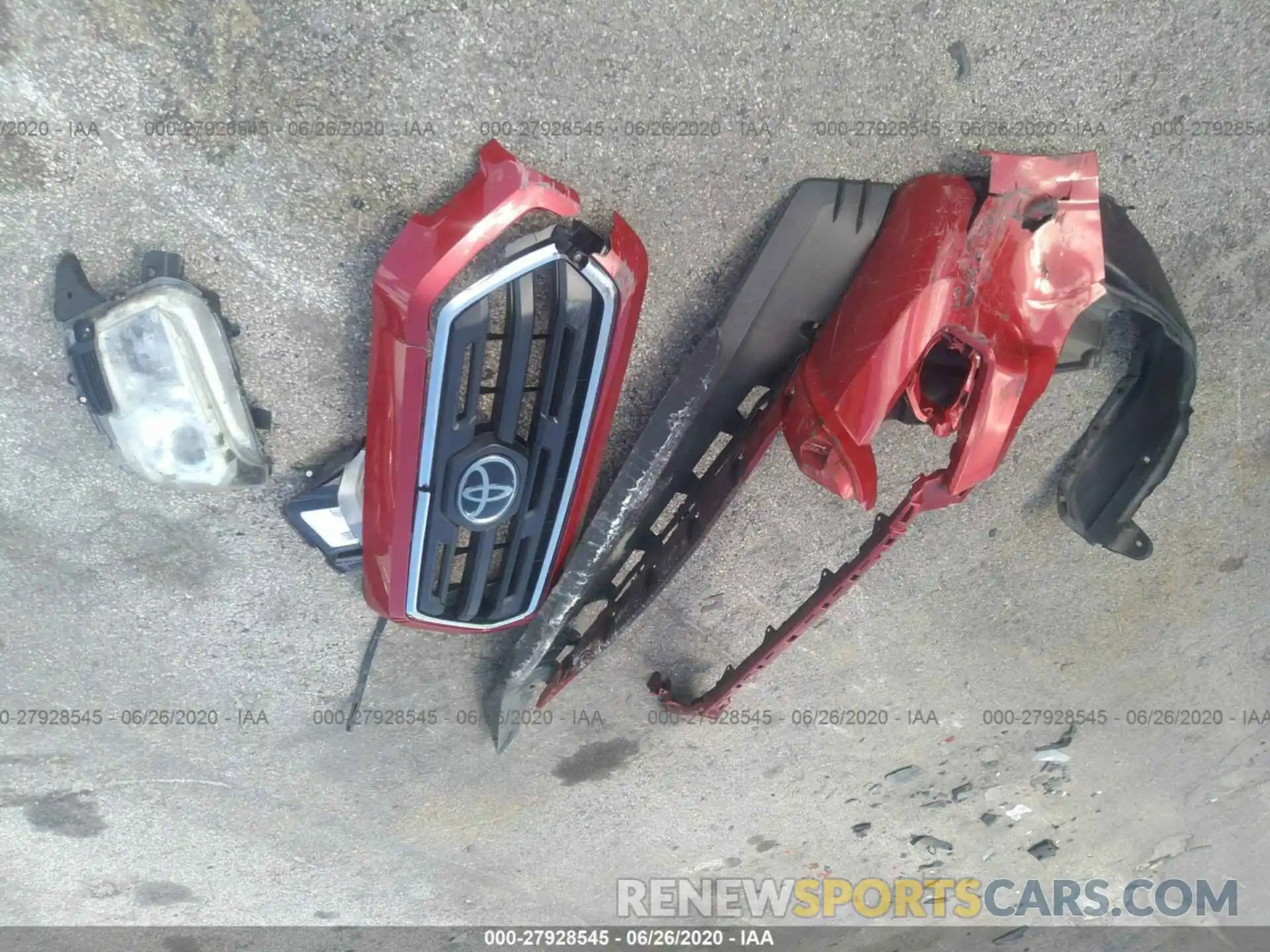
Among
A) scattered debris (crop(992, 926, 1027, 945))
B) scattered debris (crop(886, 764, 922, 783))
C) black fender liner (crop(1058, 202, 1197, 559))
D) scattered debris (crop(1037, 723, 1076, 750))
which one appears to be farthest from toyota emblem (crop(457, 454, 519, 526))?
scattered debris (crop(992, 926, 1027, 945))

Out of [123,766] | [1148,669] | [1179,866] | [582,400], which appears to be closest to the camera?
[582,400]

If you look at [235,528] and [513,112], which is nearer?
[513,112]

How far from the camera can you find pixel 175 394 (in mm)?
1177

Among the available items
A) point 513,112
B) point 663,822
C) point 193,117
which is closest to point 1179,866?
point 663,822

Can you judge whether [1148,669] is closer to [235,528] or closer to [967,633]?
[967,633]

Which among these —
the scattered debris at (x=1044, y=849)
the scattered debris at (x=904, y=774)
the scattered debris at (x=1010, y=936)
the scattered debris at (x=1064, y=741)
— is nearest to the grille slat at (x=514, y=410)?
the scattered debris at (x=904, y=774)

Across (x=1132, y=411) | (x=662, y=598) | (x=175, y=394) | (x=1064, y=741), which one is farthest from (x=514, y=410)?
(x=1064, y=741)

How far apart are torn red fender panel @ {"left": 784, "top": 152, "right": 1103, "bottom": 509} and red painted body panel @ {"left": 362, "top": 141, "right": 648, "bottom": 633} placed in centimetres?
35

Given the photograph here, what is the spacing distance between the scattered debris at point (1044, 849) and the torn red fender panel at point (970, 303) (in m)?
1.67

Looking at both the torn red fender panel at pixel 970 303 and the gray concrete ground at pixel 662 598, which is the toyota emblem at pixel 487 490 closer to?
the gray concrete ground at pixel 662 598

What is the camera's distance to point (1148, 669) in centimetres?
188

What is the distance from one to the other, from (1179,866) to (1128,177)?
2304 millimetres

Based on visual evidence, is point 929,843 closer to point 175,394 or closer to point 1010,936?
point 1010,936

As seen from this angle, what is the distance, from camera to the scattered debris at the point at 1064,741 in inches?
77.2
